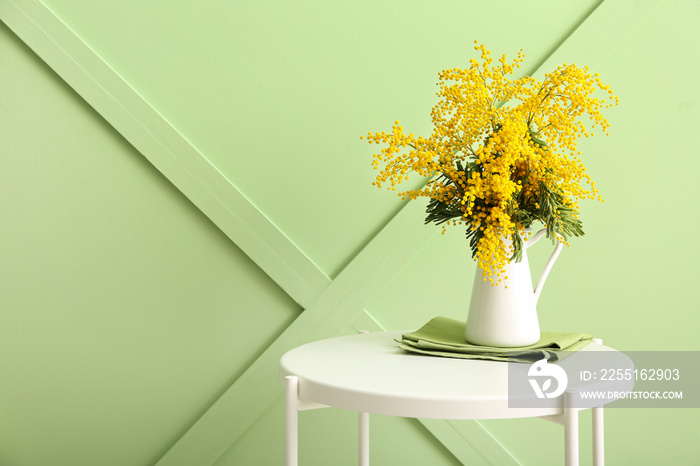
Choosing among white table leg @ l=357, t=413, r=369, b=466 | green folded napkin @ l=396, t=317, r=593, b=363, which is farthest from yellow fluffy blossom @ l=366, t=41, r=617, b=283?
white table leg @ l=357, t=413, r=369, b=466

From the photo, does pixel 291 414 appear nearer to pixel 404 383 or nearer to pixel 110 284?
pixel 404 383

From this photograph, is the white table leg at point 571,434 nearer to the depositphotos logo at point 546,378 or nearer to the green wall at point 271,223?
the depositphotos logo at point 546,378

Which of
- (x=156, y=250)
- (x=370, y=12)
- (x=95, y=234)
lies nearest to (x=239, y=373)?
(x=156, y=250)

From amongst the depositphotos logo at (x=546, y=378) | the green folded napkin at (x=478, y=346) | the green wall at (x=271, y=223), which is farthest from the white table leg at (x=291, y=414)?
the green wall at (x=271, y=223)

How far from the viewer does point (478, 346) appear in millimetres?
1239

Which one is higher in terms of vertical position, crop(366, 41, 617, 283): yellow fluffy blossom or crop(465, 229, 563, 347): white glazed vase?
crop(366, 41, 617, 283): yellow fluffy blossom

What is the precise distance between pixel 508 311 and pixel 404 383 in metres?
0.30

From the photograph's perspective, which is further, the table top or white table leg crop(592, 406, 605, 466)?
white table leg crop(592, 406, 605, 466)

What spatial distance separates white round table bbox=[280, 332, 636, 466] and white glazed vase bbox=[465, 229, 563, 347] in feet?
0.21

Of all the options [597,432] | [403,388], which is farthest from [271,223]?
[597,432]

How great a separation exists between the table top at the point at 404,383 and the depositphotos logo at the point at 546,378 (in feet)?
0.06

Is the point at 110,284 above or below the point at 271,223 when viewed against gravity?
below

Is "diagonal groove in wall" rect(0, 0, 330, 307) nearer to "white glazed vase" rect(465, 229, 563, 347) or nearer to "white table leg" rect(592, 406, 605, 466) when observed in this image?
"white glazed vase" rect(465, 229, 563, 347)

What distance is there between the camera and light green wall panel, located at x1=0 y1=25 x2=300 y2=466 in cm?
178
